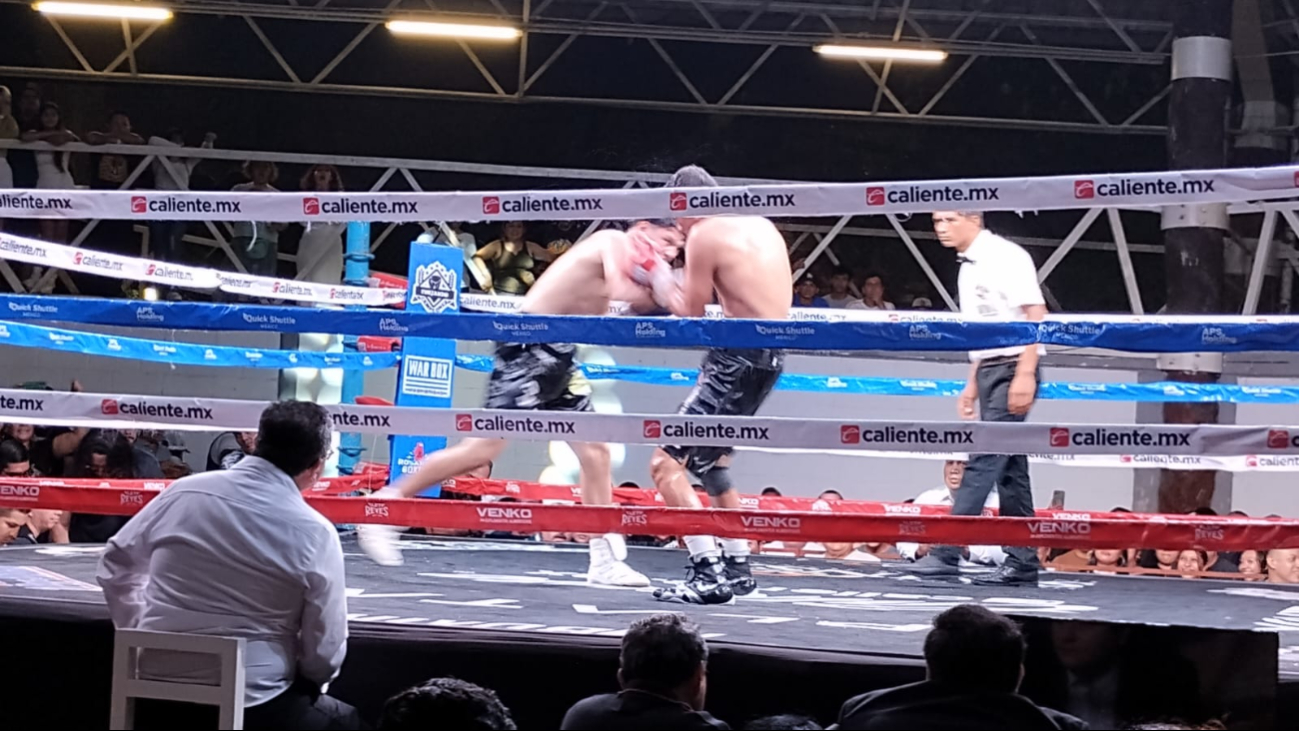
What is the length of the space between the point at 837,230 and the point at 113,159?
4.51 metres

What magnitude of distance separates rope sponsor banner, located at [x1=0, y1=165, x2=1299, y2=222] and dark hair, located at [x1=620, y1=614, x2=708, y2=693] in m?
1.16

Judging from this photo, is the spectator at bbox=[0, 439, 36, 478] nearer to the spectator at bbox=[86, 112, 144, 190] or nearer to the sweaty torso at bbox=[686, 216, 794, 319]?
the sweaty torso at bbox=[686, 216, 794, 319]

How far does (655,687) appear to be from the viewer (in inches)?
83.0

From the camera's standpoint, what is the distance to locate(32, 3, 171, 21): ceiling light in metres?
8.41

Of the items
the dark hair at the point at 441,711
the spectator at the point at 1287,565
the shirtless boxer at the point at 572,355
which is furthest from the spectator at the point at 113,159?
the dark hair at the point at 441,711

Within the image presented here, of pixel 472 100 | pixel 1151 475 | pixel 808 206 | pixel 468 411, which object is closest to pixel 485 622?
pixel 468 411

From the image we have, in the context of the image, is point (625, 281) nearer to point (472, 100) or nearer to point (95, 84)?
point (472, 100)

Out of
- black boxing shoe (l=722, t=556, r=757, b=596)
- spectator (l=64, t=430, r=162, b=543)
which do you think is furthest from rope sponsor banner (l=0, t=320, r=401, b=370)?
black boxing shoe (l=722, t=556, r=757, b=596)

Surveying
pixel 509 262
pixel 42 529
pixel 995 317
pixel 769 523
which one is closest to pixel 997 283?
pixel 995 317

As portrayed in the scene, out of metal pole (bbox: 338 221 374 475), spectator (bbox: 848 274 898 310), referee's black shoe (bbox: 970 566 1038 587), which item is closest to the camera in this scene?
referee's black shoe (bbox: 970 566 1038 587)

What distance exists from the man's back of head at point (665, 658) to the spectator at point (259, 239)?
6.46 m

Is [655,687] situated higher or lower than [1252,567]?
higher

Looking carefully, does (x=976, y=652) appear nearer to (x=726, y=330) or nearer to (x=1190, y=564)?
(x=726, y=330)

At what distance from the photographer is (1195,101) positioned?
7.95 meters
